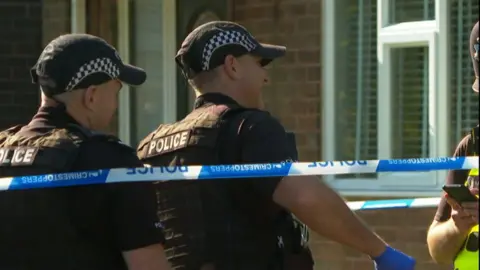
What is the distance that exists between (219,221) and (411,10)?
297 centimetres

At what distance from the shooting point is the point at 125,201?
3168 mm

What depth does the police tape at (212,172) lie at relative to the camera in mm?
3199

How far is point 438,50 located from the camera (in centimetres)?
593

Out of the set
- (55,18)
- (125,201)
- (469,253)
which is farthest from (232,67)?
(55,18)

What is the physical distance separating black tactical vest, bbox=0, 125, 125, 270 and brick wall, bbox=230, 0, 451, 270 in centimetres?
323

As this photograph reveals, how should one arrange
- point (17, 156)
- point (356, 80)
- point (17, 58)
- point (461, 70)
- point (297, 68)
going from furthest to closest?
1. point (17, 58)
2. point (297, 68)
3. point (356, 80)
4. point (461, 70)
5. point (17, 156)

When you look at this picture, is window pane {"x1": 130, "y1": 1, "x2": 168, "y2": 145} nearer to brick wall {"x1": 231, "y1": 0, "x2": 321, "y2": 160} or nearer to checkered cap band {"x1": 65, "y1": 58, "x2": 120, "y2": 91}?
brick wall {"x1": 231, "y1": 0, "x2": 321, "y2": 160}

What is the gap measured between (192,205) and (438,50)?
9.03 ft

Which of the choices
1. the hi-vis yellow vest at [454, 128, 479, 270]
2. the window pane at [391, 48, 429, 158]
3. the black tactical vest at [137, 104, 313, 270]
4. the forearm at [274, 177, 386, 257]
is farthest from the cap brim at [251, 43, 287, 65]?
the window pane at [391, 48, 429, 158]

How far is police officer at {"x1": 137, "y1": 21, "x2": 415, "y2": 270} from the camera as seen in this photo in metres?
3.48

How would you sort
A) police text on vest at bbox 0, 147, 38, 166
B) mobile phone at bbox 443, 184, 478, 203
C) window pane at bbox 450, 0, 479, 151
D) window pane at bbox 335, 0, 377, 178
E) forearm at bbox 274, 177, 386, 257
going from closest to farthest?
mobile phone at bbox 443, 184, 478, 203 < police text on vest at bbox 0, 147, 38, 166 < forearm at bbox 274, 177, 386, 257 < window pane at bbox 450, 0, 479, 151 < window pane at bbox 335, 0, 377, 178

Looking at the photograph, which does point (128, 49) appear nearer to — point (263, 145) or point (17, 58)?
point (17, 58)

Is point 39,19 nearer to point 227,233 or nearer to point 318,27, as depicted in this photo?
point 318,27

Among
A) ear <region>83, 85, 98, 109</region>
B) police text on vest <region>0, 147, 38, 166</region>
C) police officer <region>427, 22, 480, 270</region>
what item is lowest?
police officer <region>427, 22, 480, 270</region>
